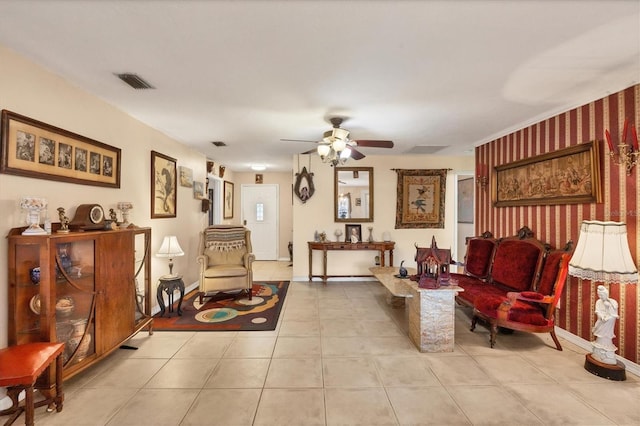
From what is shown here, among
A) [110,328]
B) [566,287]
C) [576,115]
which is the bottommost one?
[110,328]

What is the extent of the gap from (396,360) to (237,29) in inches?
108

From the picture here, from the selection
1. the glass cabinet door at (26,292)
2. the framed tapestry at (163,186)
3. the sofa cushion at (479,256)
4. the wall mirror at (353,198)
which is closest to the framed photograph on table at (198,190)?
the framed tapestry at (163,186)

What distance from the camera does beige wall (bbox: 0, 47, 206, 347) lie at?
76.4 inches

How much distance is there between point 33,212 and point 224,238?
258cm

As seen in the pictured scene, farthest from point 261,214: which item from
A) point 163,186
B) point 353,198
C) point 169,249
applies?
point 169,249

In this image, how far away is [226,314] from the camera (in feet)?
12.1

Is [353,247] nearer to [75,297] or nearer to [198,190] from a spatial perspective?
[198,190]

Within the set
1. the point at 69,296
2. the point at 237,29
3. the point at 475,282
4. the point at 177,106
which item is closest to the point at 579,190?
the point at 475,282

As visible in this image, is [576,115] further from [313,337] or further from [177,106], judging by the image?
[177,106]

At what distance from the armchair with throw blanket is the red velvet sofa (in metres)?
2.78

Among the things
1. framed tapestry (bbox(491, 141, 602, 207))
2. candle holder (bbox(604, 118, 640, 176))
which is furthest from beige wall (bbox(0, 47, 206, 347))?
framed tapestry (bbox(491, 141, 602, 207))

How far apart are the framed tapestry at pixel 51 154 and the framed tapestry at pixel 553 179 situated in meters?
4.53

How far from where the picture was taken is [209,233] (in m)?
4.48

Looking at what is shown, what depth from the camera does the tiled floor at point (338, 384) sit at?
1.87 m
